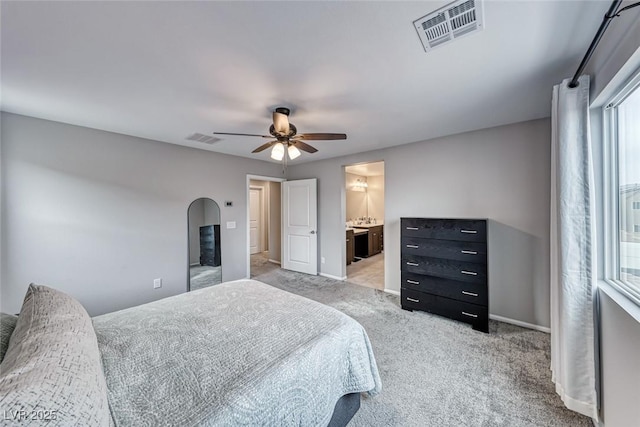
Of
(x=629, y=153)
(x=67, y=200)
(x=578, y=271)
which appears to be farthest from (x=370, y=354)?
(x=67, y=200)

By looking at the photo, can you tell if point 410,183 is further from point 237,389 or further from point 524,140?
point 237,389

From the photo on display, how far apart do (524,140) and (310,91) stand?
259 centimetres

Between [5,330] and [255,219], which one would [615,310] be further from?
[255,219]

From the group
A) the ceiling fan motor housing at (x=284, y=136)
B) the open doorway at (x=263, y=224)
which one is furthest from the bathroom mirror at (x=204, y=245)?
the ceiling fan motor housing at (x=284, y=136)

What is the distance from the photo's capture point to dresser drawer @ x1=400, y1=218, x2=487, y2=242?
2.64m

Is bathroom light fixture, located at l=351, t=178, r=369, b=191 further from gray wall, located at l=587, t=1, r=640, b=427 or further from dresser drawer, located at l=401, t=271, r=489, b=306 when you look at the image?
gray wall, located at l=587, t=1, r=640, b=427

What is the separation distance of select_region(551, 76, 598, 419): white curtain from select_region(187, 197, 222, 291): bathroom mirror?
4.27 meters

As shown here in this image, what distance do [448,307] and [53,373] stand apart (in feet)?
10.7

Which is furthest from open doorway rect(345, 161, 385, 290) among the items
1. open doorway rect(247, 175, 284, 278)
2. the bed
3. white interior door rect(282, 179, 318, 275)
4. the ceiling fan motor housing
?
the bed

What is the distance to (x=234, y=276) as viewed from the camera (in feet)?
14.2

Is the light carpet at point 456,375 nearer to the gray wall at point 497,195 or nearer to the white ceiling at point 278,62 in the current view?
the gray wall at point 497,195

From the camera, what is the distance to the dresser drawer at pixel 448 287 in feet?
8.65

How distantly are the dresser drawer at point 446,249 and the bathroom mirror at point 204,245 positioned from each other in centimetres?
310

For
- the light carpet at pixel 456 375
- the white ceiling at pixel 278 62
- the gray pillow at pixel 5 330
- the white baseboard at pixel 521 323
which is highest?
the white ceiling at pixel 278 62
